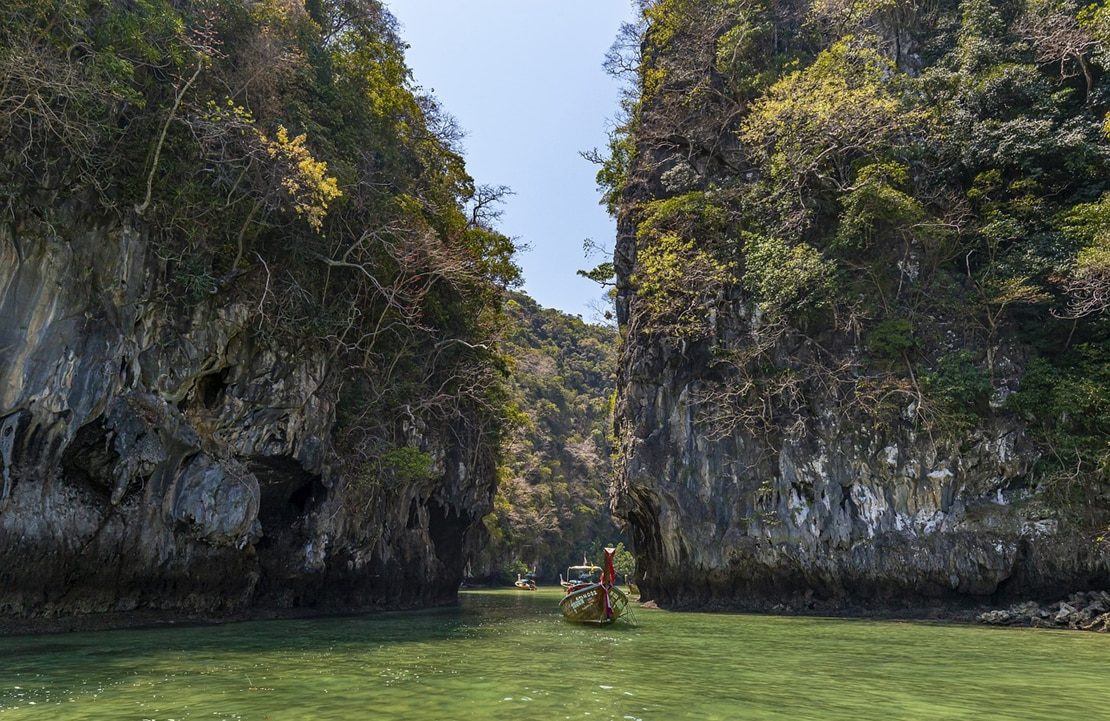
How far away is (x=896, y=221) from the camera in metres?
17.9

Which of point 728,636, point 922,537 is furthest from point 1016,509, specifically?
point 728,636

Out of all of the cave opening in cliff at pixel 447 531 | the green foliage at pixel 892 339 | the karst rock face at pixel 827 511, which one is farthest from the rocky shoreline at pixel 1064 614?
the cave opening in cliff at pixel 447 531

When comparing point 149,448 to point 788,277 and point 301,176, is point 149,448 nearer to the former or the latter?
point 301,176

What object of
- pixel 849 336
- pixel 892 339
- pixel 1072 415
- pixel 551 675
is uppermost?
pixel 849 336

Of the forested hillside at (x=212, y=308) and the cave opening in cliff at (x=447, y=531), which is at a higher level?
the forested hillside at (x=212, y=308)

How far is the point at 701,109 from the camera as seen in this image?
22594 mm

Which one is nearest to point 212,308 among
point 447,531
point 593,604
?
point 593,604

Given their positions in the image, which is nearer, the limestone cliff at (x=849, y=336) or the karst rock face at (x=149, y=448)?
the karst rock face at (x=149, y=448)

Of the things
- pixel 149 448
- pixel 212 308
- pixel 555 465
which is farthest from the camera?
pixel 555 465

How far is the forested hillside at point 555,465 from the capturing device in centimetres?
4275

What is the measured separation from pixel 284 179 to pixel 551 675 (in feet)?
35.1

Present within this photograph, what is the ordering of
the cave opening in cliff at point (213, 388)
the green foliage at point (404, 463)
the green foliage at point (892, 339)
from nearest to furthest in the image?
the cave opening in cliff at point (213, 388)
the green foliage at point (892, 339)
the green foliage at point (404, 463)

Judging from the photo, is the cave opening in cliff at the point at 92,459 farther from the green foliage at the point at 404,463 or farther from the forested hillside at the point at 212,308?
the green foliage at the point at 404,463

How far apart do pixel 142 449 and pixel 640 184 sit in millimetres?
17914
